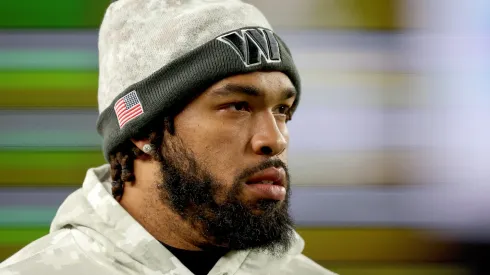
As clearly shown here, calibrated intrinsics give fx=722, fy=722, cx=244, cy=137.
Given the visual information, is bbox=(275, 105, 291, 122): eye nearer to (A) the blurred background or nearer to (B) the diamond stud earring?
(B) the diamond stud earring

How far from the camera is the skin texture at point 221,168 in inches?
87.0

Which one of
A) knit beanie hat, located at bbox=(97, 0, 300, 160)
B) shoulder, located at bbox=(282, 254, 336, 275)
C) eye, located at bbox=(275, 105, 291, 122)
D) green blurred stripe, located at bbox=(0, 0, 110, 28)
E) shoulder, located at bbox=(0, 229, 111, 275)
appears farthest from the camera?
green blurred stripe, located at bbox=(0, 0, 110, 28)

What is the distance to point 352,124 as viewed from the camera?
10.5 feet

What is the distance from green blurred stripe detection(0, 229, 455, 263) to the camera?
3115 mm

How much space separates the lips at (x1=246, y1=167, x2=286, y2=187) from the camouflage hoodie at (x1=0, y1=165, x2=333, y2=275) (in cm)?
26

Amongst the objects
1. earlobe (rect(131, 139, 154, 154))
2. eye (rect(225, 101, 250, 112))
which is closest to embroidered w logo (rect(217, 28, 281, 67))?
eye (rect(225, 101, 250, 112))

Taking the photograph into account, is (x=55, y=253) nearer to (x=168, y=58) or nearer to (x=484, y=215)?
(x=168, y=58)

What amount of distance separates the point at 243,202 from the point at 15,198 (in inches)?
54.3

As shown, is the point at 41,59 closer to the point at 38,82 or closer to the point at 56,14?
the point at 38,82

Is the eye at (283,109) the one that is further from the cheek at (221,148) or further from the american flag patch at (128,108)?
the american flag patch at (128,108)

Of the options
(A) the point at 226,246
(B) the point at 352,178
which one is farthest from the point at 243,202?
(B) the point at 352,178

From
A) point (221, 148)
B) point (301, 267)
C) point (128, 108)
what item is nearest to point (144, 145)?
point (128, 108)

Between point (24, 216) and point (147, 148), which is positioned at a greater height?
point (147, 148)

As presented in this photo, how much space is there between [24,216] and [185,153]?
1209mm
